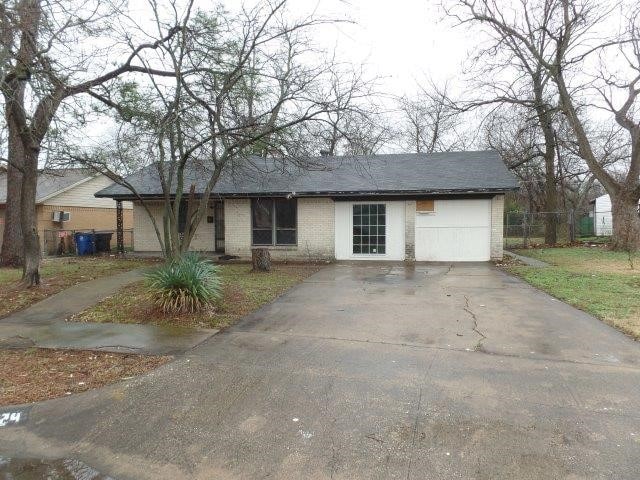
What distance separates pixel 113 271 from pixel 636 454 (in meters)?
12.8

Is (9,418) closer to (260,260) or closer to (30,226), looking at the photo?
(30,226)

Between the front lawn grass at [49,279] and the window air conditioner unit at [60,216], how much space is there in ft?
32.6

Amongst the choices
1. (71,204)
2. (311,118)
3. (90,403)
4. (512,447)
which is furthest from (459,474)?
(71,204)

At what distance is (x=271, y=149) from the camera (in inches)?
410

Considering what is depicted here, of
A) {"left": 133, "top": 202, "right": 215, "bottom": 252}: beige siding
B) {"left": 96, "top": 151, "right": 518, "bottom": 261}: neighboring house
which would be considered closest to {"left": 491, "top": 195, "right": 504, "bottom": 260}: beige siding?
{"left": 96, "top": 151, "right": 518, "bottom": 261}: neighboring house

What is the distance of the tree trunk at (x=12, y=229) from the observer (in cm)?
1581

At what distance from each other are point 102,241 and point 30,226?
1065 centimetres

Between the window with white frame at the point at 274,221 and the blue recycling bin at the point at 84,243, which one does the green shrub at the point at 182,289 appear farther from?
the blue recycling bin at the point at 84,243

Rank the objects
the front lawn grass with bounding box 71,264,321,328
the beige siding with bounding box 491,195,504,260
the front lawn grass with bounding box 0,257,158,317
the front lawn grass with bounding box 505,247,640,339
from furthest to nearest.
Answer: the beige siding with bounding box 491,195,504,260
the front lawn grass with bounding box 0,257,158,317
the front lawn grass with bounding box 505,247,640,339
the front lawn grass with bounding box 71,264,321,328

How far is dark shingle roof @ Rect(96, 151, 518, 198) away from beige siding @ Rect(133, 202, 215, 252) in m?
0.97

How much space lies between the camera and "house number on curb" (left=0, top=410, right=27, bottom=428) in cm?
415

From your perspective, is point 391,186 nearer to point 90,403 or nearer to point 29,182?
point 29,182

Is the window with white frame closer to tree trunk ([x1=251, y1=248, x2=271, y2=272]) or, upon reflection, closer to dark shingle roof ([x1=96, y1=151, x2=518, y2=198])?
dark shingle roof ([x1=96, y1=151, x2=518, y2=198])

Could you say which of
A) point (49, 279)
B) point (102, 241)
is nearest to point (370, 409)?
point (49, 279)
